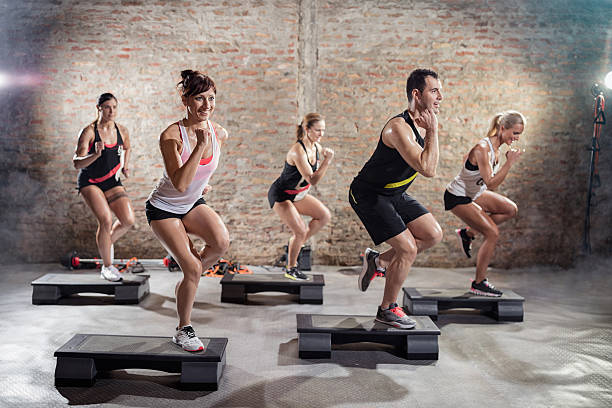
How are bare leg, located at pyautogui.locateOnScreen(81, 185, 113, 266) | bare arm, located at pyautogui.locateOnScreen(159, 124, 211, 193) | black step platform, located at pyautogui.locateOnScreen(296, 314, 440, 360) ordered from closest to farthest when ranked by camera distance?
bare arm, located at pyautogui.locateOnScreen(159, 124, 211, 193), black step platform, located at pyautogui.locateOnScreen(296, 314, 440, 360), bare leg, located at pyautogui.locateOnScreen(81, 185, 113, 266)

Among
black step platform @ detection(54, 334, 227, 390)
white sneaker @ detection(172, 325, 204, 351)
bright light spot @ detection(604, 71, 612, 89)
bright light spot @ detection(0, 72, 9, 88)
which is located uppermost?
bright light spot @ detection(604, 71, 612, 89)

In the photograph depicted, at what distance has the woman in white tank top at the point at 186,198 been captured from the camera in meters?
2.88

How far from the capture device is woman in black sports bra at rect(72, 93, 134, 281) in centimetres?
461

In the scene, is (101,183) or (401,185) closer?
(401,185)

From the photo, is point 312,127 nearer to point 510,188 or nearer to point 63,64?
point 510,188

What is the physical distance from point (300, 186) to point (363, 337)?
2.04m

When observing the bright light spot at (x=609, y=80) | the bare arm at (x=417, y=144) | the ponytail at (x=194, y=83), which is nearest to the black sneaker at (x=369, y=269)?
the bare arm at (x=417, y=144)

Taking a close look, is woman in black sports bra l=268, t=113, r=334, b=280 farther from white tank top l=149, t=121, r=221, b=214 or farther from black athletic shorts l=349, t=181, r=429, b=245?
white tank top l=149, t=121, r=221, b=214

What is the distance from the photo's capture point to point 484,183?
441cm

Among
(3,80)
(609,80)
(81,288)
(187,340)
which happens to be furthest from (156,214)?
(609,80)

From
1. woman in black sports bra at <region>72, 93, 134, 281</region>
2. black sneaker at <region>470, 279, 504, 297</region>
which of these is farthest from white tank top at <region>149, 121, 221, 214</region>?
black sneaker at <region>470, 279, 504, 297</region>

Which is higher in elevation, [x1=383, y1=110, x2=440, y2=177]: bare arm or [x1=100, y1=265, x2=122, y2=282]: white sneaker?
[x1=383, y1=110, x2=440, y2=177]: bare arm

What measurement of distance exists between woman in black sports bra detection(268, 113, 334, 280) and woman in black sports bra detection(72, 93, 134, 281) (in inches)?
62.2

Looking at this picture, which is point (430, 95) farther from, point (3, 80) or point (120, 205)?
point (3, 80)
